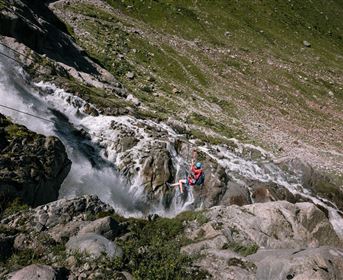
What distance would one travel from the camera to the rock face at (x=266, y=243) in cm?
1461

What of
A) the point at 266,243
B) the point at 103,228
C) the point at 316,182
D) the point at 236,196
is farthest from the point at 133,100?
the point at 103,228

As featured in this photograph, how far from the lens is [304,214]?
22.2 metres

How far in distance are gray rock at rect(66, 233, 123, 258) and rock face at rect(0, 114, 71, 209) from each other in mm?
4632

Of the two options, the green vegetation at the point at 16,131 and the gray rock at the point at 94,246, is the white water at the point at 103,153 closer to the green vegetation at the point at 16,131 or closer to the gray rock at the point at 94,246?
the green vegetation at the point at 16,131

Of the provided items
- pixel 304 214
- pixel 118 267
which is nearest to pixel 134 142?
pixel 304 214

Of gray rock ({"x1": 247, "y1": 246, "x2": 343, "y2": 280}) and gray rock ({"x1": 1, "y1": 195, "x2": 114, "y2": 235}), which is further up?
gray rock ({"x1": 247, "y1": 246, "x2": 343, "y2": 280})

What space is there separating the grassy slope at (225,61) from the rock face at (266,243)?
18.9 meters

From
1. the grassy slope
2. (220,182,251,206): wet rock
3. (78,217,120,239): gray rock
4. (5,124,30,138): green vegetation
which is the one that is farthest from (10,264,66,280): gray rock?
the grassy slope

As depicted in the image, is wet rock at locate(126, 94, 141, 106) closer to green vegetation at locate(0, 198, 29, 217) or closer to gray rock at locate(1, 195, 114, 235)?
gray rock at locate(1, 195, 114, 235)

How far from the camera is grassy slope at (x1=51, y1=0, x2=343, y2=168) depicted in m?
49.6

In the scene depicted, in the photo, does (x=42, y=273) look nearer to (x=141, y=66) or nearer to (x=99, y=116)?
(x=99, y=116)

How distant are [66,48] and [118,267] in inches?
1406

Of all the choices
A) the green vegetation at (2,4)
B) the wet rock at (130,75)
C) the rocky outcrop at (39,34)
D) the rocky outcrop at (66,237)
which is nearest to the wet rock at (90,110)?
the rocky outcrop at (39,34)

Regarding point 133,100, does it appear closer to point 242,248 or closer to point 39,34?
point 39,34
